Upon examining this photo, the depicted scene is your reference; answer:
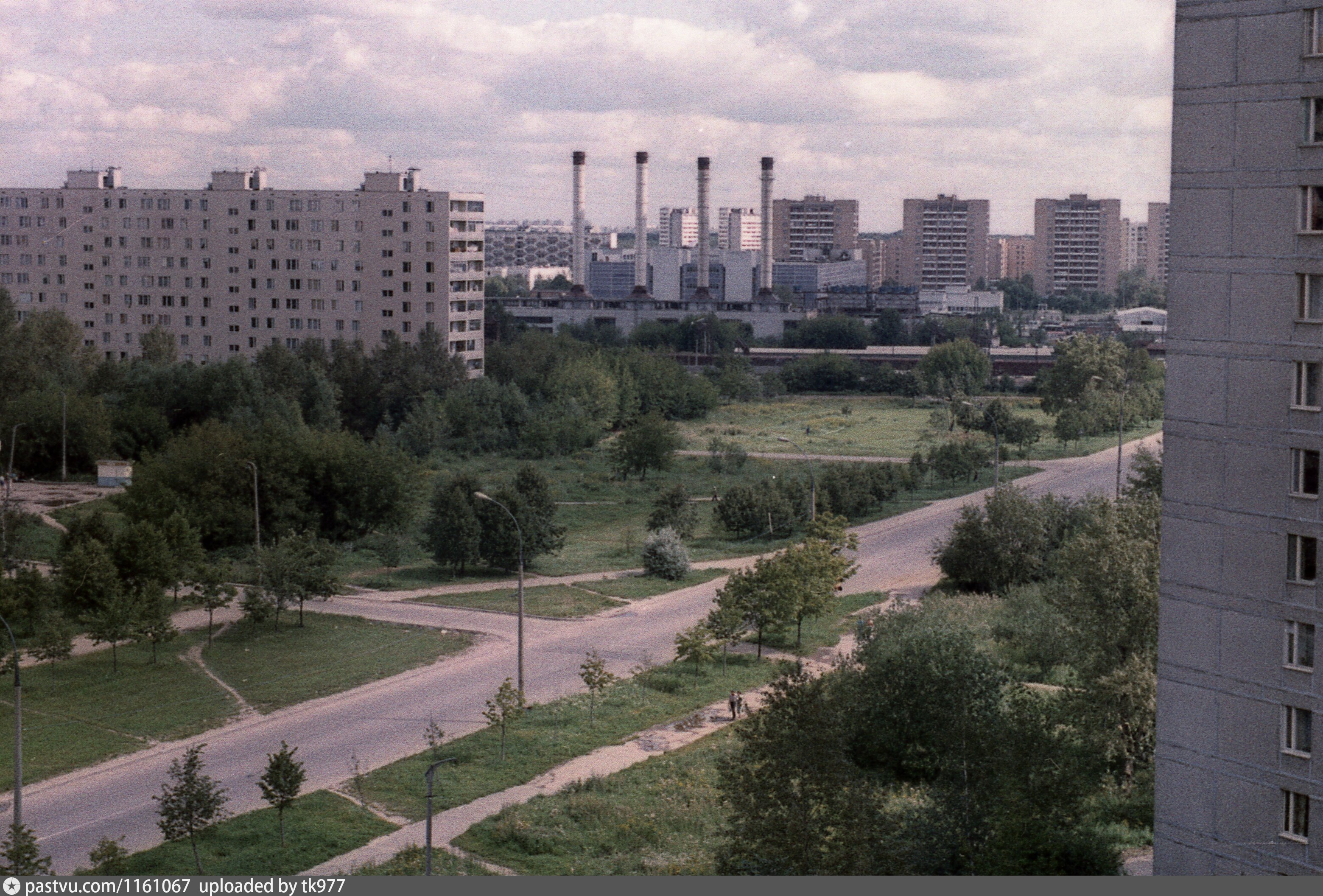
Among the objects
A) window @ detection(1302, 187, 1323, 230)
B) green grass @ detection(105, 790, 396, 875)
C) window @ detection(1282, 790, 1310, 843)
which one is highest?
window @ detection(1302, 187, 1323, 230)

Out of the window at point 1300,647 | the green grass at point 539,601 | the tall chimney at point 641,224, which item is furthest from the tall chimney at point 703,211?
the window at point 1300,647

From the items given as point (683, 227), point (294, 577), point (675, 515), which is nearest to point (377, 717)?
point (294, 577)

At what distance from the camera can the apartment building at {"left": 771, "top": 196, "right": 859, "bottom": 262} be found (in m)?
122

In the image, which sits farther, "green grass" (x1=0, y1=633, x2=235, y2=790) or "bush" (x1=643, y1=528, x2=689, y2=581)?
"bush" (x1=643, y1=528, x2=689, y2=581)

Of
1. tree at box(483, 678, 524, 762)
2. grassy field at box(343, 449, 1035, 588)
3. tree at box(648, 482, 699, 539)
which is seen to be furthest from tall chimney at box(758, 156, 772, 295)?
tree at box(483, 678, 524, 762)

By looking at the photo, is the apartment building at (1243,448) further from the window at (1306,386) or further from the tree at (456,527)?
the tree at (456,527)

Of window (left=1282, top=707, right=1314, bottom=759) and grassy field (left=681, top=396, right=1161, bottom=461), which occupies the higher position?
window (left=1282, top=707, right=1314, bottom=759)

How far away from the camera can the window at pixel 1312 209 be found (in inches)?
419

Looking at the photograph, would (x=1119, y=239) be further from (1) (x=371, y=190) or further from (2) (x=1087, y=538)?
(2) (x=1087, y=538)

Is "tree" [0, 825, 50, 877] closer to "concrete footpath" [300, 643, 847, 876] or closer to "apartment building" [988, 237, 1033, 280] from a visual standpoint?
"concrete footpath" [300, 643, 847, 876]

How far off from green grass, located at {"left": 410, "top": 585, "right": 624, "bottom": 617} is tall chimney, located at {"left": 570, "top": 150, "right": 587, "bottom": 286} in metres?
56.5

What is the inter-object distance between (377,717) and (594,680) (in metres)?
2.87

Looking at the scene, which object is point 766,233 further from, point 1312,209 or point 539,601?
point 1312,209

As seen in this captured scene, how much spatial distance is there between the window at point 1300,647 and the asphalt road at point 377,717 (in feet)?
33.2
